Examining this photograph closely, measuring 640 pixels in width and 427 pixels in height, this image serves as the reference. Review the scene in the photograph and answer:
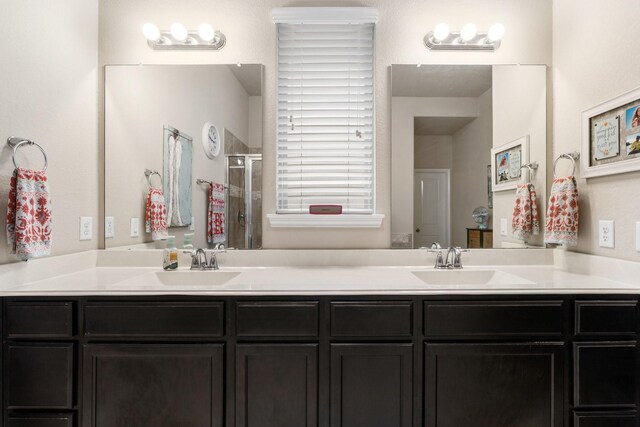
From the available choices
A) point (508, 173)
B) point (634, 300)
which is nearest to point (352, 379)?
point (634, 300)

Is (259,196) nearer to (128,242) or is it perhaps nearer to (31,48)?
(128,242)

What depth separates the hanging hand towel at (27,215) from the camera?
1319mm

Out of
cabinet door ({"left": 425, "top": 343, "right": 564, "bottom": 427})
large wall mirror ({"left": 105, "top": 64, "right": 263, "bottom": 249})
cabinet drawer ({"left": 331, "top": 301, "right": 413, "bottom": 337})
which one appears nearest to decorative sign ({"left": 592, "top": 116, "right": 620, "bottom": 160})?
cabinet door ({"left": 425, "top": 343, "right": 564, "bottom": 427})

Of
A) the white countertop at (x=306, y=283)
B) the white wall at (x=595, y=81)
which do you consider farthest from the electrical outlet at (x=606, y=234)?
the white countertop at (x=306, y=283)

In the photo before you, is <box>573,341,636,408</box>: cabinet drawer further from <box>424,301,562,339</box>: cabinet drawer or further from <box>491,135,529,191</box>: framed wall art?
<box>491,135,529,191</box>: framed wall art

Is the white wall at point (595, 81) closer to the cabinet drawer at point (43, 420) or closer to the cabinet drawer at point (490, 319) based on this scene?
the cabinet drawer at point (490, 319)

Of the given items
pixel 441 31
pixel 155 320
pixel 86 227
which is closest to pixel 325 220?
pixel 155 320

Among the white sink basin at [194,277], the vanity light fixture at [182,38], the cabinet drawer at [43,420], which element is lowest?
the cabinet drawer at [43,420]

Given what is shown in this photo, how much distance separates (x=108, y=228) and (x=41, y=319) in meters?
0.68

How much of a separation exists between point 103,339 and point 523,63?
260 centimetres

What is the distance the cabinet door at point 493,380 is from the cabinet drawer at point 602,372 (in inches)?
3.5

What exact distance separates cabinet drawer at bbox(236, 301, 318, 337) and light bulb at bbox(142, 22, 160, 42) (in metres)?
1.58

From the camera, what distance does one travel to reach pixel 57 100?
161 cm

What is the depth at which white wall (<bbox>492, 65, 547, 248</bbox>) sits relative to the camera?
6.15ft
